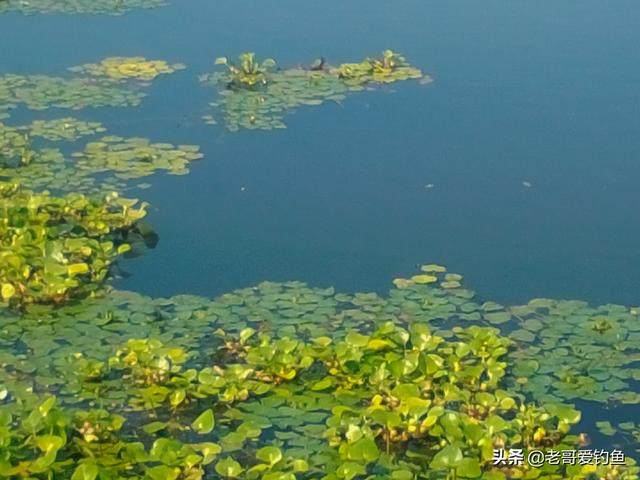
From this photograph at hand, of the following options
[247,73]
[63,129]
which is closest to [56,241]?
[63,129]

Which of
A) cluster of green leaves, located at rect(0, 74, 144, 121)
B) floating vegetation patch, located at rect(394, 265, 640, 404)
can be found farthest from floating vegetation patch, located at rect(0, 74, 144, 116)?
floating vegetation patch, located at rect(394, 265, 640, 404)

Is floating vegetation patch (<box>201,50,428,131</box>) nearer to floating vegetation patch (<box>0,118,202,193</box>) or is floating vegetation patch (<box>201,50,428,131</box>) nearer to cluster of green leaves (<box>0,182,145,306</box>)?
floating vegetation patch (<box>0,118,202,193</box>)

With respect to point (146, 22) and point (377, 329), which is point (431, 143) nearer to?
point (377, 329)

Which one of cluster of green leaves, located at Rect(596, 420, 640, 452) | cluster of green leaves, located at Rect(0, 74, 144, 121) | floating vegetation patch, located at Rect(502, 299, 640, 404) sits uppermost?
cluster of green leaves, located at Rect(0, 74, 144, 121)

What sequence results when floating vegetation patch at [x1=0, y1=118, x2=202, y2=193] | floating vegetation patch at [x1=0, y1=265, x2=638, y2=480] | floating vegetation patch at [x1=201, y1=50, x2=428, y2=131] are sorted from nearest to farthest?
floating vegetation patch at [x1=0, y1=265, x2=638, y2=480] < floating vegetation patch at [x1=0, y1=118, x2=202, y2=193] < floating vegetation patch at [x1=201, y1=50, x2=428, y2=131]

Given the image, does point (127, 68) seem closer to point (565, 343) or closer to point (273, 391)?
point (273, 391)

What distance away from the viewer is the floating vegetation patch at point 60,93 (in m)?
4.99

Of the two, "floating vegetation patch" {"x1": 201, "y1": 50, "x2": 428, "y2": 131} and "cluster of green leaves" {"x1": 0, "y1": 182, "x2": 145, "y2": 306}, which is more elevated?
"floating vegetation patch" {"x1": 201, "y1": 50, "x2": 428, "y2": 131}

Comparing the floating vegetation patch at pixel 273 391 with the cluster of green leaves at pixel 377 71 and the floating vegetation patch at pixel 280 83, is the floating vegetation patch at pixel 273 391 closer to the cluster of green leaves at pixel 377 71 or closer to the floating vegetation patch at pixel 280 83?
the floating vegetation patch at pixel 280 83

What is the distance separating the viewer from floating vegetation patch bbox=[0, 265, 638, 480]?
8.51 ft

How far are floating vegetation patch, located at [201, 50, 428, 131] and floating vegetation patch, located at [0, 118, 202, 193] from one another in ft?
1.41

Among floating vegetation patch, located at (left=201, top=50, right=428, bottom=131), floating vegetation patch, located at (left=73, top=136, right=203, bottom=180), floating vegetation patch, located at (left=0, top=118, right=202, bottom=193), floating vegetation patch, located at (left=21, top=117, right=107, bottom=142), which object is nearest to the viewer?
floating vegetation patch, located at (left=0, top=118, right=202, bottom=193)

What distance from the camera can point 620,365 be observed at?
3053 mm

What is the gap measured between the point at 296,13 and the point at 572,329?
347 cm
